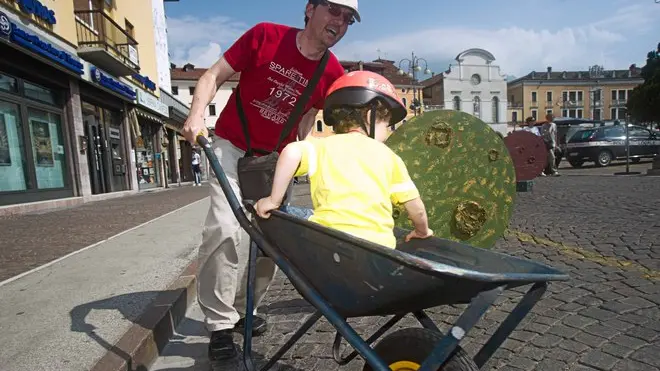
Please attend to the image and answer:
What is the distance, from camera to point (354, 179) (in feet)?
4.59

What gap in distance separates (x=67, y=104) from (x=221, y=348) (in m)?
12.3

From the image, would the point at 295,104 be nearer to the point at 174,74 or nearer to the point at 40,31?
the point at 40,31

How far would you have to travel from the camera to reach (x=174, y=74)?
170 feet

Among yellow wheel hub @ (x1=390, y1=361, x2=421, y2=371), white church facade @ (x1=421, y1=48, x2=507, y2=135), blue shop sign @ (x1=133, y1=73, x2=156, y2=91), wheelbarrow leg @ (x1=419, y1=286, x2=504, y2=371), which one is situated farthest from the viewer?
white church facade @ (x1=421, y1=48, x2=507, y2=135)

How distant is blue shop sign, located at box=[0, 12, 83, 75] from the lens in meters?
8.29

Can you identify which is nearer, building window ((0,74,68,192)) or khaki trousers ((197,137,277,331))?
khaki trousers ((197,137,277,331))

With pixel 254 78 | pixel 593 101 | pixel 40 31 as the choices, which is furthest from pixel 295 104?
pixel 593 101

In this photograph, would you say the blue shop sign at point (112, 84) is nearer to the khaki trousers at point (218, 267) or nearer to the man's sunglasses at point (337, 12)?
the khaki trousers at point (218, 267)

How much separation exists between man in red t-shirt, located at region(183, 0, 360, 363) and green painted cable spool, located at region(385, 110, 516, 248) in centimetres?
66

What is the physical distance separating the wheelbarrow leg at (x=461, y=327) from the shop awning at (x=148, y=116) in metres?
18.4

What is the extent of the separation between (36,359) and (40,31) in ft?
35.7

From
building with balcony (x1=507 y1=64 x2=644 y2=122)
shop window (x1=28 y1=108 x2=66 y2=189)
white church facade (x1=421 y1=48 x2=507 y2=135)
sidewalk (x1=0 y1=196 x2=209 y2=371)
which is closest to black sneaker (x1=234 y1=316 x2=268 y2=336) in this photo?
sidewalk (x1=0 y1=196 x2=209 y2=371)

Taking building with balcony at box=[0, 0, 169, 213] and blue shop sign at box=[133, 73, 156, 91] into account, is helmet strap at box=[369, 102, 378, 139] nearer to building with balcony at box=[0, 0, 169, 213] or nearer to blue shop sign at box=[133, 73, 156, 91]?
building with balcony at box=[0, 0, 169, 213]

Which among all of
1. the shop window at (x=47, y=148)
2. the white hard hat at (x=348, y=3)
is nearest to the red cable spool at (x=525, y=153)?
the white hard hat at (x=348, y=3)
